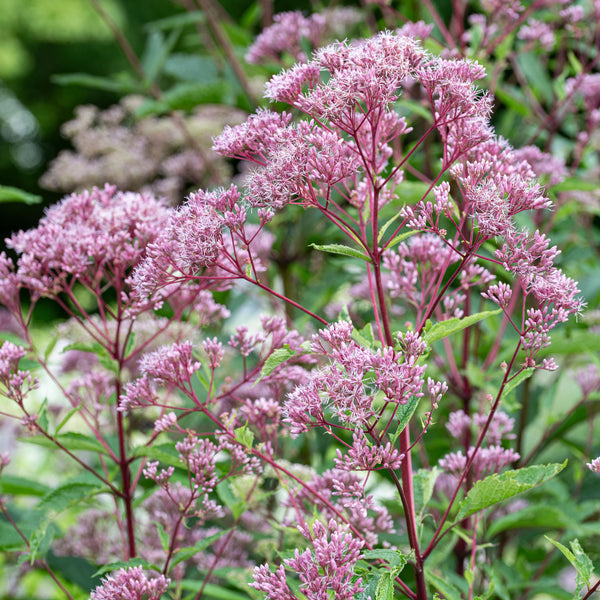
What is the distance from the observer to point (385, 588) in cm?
62

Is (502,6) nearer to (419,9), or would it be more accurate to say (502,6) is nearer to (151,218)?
(419,9)

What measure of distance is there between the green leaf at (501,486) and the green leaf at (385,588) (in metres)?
0.10

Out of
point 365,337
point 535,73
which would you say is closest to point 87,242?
point 365,337

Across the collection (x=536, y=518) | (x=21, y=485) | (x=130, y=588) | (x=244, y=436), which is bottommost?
(x=536, y=518)

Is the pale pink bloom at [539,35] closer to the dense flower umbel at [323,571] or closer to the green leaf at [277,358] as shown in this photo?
the green leaf at [277,358]

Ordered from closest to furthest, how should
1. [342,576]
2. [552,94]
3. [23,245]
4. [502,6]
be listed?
[342,576]
[23,245]
[502,6]
[552,94]

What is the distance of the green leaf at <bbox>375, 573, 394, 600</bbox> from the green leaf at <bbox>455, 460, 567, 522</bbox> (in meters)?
0.10

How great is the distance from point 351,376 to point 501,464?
36 centimetres

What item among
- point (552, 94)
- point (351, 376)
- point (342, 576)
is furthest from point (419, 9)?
point (342, 576)

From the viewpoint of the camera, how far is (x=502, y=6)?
123cm

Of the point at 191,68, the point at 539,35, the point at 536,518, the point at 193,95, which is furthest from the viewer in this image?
the point at 191,68

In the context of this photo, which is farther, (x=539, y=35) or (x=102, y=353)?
(x=539, y=35)

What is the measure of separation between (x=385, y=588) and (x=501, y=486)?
150 mm

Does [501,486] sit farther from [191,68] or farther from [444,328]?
[191,68]
